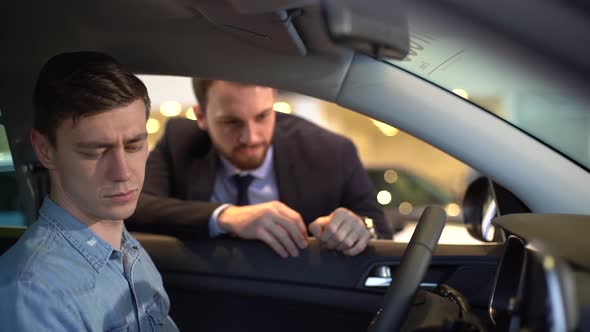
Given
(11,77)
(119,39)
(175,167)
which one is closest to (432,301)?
(119,39)

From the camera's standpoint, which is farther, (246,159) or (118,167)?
(246,159)

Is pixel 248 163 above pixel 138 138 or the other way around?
the other way around

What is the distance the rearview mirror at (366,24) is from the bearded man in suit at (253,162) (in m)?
1.15

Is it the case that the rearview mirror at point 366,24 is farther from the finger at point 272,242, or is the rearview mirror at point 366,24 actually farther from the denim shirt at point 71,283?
the finger at point 272,242

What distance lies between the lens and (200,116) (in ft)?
9.36

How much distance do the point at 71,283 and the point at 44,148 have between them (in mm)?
298

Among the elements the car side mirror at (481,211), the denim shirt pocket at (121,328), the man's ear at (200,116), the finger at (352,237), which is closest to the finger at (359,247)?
the finger at (352,237)

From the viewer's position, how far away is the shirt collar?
2736mm

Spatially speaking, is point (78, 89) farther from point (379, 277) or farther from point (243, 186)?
point (243, 186)

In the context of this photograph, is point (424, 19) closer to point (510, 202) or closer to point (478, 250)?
point (510, 202)

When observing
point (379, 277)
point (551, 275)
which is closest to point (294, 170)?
point (379, 277)

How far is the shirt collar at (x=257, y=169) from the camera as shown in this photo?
2.74 meters

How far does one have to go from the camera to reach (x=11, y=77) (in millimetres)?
1968

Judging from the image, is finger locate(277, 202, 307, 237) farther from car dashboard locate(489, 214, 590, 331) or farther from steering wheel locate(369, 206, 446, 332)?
car dashboard locate(489, 214, 590, 331)
